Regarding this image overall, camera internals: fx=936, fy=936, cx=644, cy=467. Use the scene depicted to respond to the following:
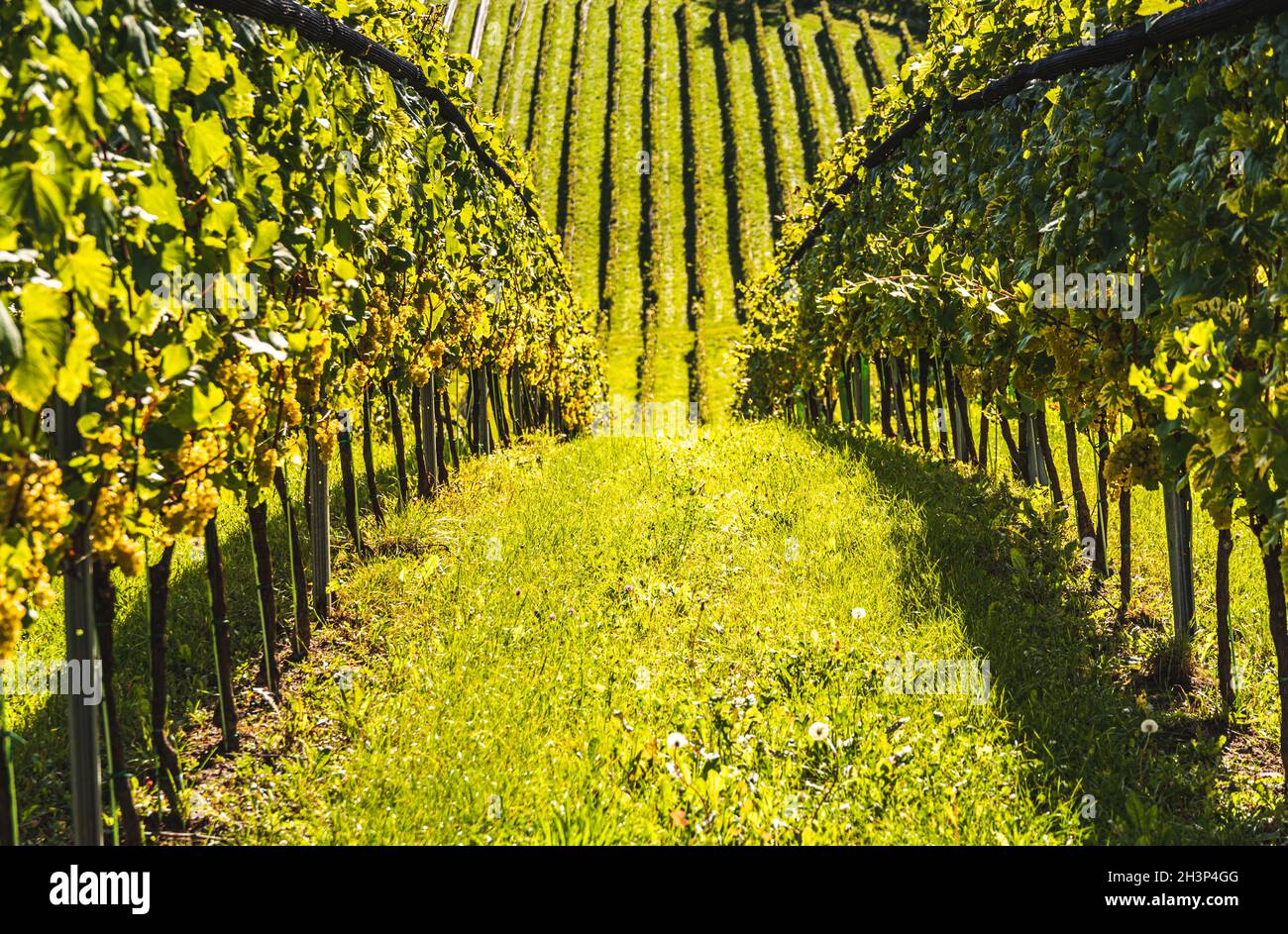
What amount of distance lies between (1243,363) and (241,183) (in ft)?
11.3

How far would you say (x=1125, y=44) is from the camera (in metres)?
3.82

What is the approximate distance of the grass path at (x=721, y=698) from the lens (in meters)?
3.26

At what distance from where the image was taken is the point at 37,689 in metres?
4.14

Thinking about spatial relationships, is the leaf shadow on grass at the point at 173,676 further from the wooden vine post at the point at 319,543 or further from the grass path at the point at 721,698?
the grass path at the point at 721,698

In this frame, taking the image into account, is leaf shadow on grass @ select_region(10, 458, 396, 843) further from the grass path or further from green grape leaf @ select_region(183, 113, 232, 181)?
green grape leaf @ select_region(183, 113, 232, 181)

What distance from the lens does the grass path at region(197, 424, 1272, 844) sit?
128 inches

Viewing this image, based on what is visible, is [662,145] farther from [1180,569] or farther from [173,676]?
[173,676]

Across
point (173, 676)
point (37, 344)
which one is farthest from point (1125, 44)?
point (173, 676)

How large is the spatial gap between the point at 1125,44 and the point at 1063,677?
277cm

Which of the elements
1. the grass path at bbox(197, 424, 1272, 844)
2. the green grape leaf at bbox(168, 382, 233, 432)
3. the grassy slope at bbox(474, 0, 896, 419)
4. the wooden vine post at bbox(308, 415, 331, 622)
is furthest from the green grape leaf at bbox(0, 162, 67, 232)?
the grassy slope at bbox(474, 0, 896, 419)

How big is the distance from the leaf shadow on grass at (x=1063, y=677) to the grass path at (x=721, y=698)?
0.02 metres

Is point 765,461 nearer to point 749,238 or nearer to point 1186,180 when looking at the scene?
point 1186,180

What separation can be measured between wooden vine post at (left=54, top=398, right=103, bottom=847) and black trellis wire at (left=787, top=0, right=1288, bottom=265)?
380 cm
